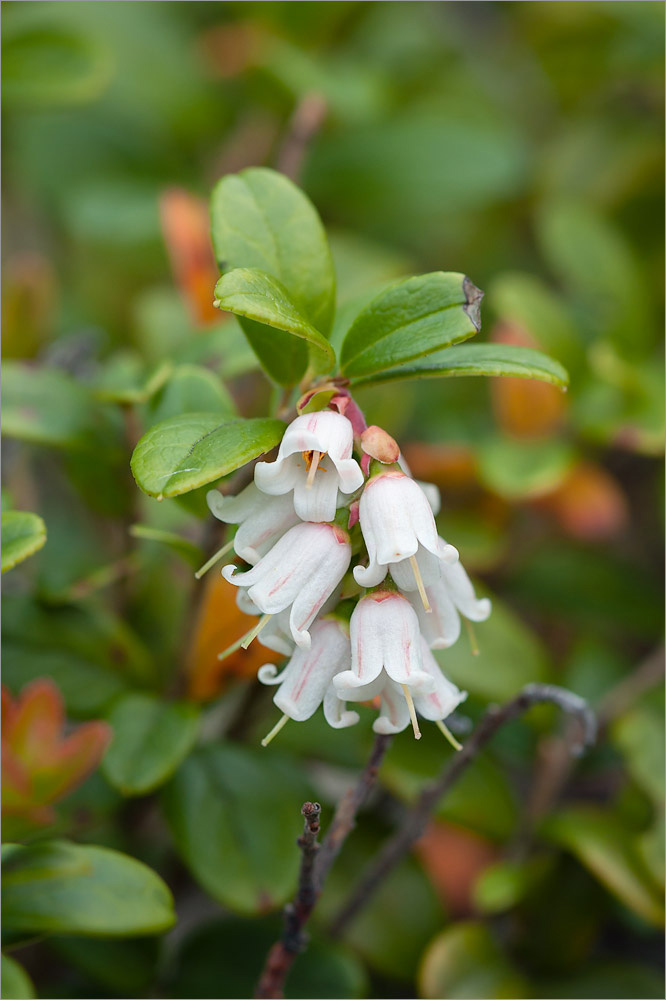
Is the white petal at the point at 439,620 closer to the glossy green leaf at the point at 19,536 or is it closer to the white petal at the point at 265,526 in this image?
the white petal at the point at 265,526

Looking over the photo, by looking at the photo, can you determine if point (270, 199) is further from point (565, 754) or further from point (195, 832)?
point (565, 754)

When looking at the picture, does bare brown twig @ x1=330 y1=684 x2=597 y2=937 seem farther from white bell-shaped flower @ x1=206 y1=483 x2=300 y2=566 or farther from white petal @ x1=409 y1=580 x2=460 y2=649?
white bell-shaped flower @ x1=206 y1=483 x2=300 y2=566

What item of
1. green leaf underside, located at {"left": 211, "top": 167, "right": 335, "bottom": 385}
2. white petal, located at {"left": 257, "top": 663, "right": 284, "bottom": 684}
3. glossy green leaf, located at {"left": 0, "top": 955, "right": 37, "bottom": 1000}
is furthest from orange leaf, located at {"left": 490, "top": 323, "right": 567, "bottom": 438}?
glossy green leaf, located at {"left": 0, "top": 955, "right": 37, "bottom": 1000}

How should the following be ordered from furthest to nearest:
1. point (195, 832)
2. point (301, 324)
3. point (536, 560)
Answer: point (536, 560) < point (195, 832) < point (301, 324)

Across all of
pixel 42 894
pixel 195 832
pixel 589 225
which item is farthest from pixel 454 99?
pixel 42 894

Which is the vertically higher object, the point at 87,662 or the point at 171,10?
the point at 171,10

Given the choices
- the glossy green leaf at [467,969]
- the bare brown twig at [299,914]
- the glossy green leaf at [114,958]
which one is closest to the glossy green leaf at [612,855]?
the glossy green leaf at [467,969]
